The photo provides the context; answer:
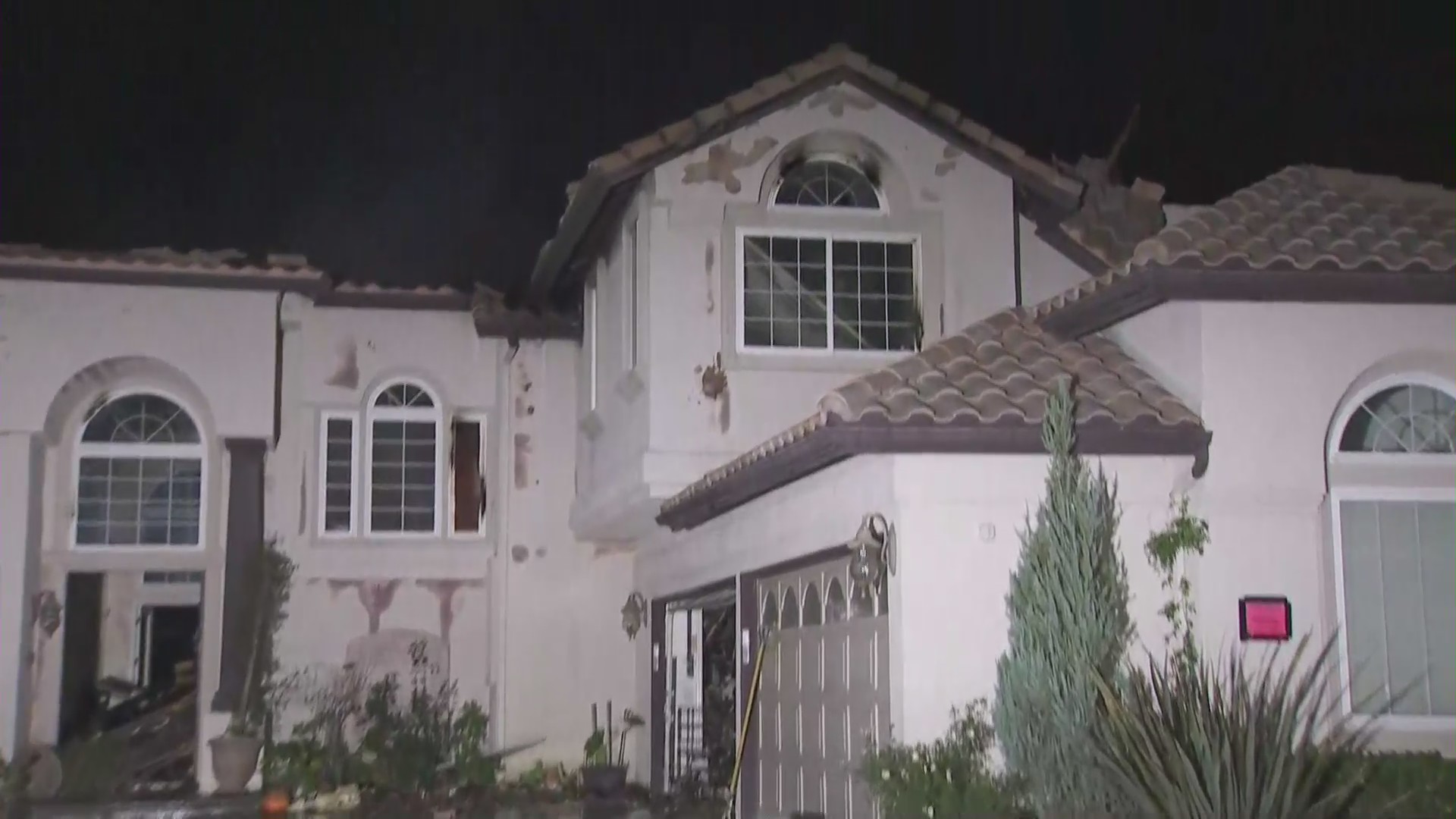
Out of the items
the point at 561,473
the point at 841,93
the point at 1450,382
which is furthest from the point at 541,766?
the point at 1450,382

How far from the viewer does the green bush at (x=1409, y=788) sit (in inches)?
328

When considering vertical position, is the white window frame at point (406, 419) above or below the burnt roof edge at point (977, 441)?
above

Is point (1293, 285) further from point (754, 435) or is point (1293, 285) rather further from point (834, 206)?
point (754, 435)

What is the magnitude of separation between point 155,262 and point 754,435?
25.4ft

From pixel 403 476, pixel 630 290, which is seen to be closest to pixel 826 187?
pixel 630 290

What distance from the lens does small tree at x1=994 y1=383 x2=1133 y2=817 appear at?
8.35 m

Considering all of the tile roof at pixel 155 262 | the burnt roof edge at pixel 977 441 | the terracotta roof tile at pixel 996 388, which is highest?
the tile roof at pixel 155 262

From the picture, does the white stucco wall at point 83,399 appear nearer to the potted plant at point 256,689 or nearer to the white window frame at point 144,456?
the white window frame at point 144,456

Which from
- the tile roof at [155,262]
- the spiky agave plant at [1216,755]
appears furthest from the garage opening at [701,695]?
the tile roof at [155,262]

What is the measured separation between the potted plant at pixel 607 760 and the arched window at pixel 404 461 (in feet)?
10.4

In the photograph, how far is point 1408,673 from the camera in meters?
9.53

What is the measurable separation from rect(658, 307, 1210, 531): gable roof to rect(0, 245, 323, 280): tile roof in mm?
8322

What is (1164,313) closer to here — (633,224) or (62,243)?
(633,224)

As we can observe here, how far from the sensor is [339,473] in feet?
57.9
